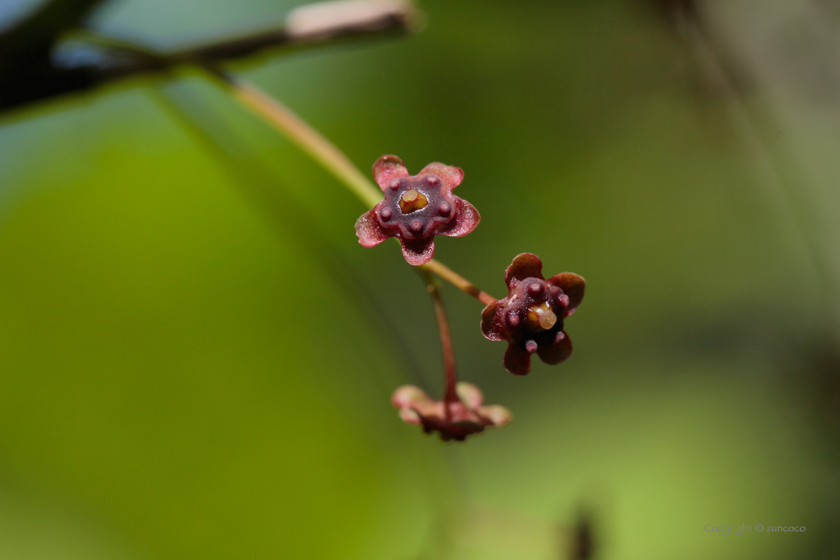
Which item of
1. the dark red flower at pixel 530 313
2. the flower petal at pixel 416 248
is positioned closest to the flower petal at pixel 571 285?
the dark red flower at pixel 530 313

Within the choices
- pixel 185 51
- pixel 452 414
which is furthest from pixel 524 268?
pixel 185 51

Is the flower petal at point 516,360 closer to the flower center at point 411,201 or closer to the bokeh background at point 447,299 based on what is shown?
the flower center at point 411,201

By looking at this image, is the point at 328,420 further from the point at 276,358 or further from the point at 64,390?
the point at 64,390

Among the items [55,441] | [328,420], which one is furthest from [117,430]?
[328,420]

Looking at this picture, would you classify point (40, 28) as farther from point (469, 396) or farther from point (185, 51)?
point (469, 396)

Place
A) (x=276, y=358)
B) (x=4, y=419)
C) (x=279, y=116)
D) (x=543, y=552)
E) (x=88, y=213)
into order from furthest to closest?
1. (x=276, y=358)
2. (x=88, y=213)
3. (x=4, y=419)
4. (x=543, y=552)
5. (x=279, y=116)

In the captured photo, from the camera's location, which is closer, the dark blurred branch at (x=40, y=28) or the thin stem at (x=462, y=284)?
the thin stem at (x=462, y=284)
